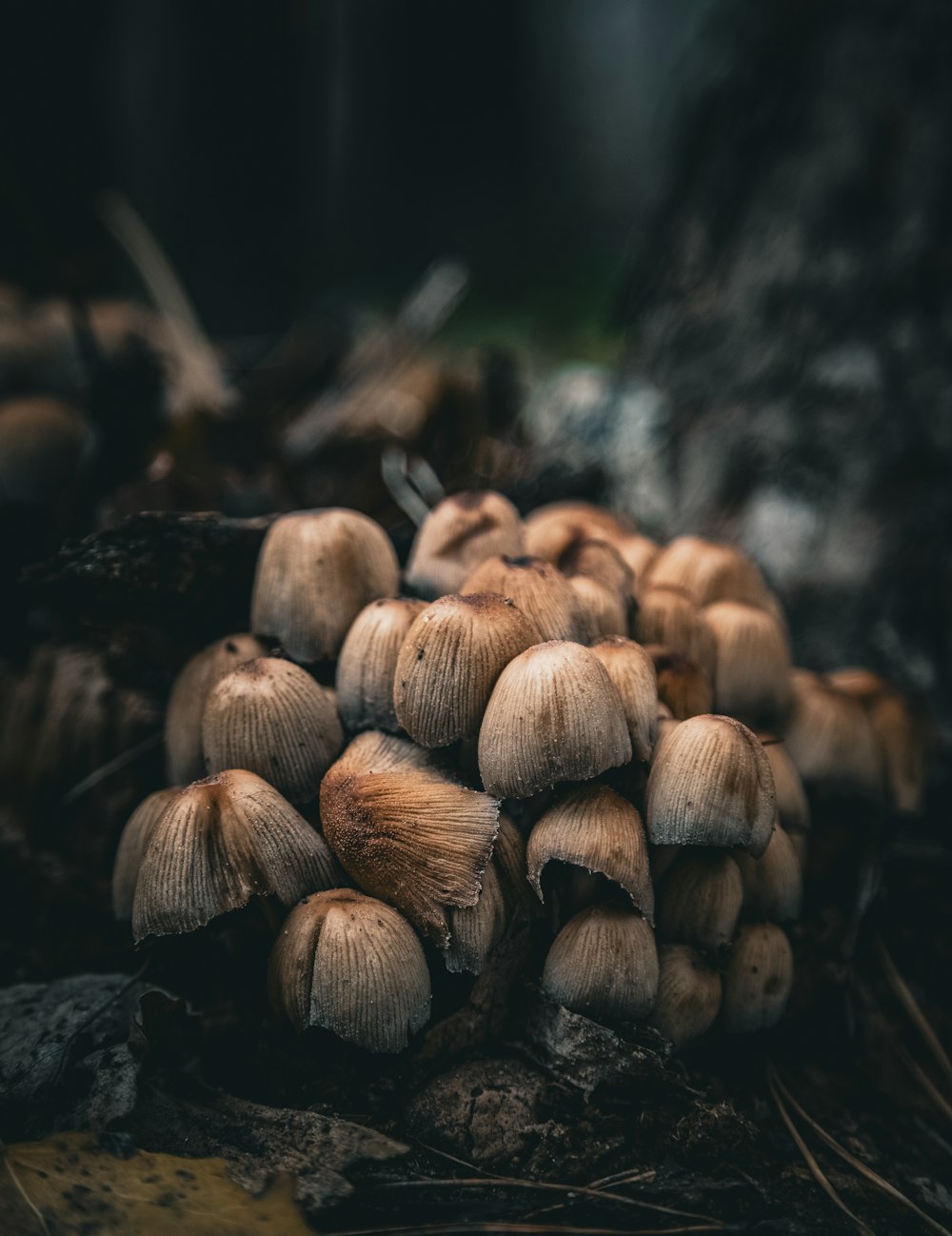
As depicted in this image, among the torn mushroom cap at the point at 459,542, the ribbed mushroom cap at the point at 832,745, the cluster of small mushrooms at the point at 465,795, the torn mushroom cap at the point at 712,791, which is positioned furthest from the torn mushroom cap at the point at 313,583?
the ribbed mushroom cap at the point at 832,745

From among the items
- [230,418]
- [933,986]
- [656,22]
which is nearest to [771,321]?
[230,418]

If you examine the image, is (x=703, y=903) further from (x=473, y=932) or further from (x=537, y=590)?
(x=537, y=590)

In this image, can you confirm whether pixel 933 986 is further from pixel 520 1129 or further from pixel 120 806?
pixel 120 806

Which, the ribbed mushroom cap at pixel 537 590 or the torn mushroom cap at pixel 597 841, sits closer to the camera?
the torn mushroom cap at pixel 597 841

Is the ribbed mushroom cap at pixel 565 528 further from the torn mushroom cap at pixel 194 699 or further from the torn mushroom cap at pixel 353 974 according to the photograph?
the torn mushroom cap at pixel 353 974

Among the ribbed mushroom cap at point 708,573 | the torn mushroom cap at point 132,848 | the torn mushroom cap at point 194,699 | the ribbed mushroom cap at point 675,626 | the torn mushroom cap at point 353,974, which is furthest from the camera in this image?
the ribbed mushroom cap at point 708,573

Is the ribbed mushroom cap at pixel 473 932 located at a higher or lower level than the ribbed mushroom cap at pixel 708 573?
lower
